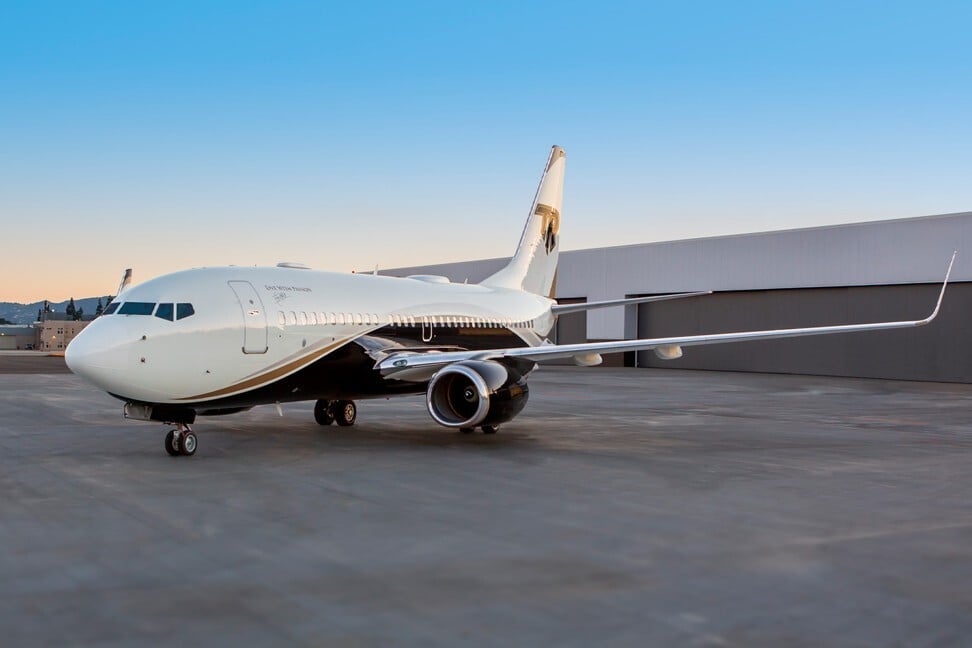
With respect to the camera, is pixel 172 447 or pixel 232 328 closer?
pixel 172 447

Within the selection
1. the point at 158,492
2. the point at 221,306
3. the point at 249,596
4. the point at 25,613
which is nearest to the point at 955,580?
the point at 249,596

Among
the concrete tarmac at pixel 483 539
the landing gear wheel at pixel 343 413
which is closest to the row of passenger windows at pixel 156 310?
the concrete tarmac at pixel 483 539

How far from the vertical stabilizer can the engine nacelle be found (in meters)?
7.95

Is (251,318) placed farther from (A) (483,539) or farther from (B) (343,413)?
(A) (483,539)

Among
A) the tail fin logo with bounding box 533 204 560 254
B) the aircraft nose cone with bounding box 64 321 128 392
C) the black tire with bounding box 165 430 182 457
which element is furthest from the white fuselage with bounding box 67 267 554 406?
the tail fin logo with bounding box 533 204 560 254

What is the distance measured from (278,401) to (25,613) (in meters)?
10.1

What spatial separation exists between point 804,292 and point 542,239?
22535 mm

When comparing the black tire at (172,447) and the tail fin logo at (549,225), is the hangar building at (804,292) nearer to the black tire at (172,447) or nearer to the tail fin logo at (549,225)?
the tail fin logo at (549,225)

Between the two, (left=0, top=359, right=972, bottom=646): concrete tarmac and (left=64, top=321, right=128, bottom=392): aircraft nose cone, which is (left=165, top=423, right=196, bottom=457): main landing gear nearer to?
(left=0, top=359, right=972, bottom=646): concrete tarmac

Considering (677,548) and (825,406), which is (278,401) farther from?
(825,406)

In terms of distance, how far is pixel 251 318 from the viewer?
51.8 ft

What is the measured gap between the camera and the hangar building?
39.1 metres

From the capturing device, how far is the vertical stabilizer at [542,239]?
25109mm

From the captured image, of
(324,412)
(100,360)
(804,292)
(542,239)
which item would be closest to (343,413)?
(324,412)
